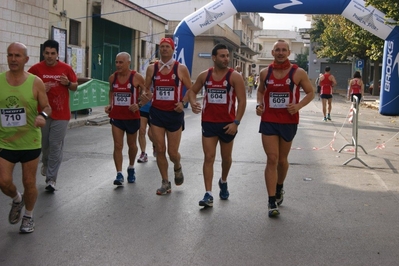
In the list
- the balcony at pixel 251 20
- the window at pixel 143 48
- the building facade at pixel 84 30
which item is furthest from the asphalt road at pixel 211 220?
the balcony at pixel 251 20

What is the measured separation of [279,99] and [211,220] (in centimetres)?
156

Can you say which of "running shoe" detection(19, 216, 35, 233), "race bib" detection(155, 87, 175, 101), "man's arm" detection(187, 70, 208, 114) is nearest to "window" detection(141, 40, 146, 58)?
"race bib" detection(155, 87, 175, 101)

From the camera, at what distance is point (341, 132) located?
1706 cm

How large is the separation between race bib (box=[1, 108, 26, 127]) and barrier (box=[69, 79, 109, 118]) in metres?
11.1

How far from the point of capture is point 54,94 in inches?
296

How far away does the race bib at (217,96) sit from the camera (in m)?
6.90

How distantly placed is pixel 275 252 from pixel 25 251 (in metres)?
2.17

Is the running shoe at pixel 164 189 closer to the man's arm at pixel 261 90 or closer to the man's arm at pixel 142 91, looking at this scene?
the man's arm at pixel 142 91

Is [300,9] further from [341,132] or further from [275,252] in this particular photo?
[275,252]

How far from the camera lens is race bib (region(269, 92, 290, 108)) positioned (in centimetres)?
666

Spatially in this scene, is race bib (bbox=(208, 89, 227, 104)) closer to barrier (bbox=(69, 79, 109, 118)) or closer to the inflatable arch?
barrier (bbox=(69, 79, 109, 118))

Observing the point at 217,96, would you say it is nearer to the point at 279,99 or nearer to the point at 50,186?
the point at 279,99

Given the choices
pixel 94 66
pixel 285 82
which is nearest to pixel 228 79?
pixel 285 82

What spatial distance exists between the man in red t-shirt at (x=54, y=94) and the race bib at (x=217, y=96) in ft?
6.01
